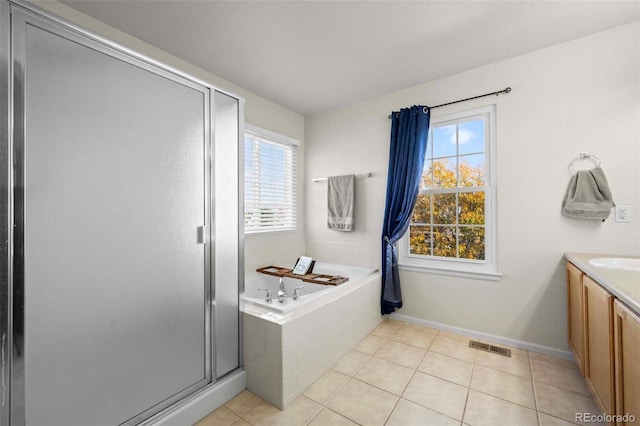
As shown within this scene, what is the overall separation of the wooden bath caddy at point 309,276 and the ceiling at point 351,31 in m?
1.91

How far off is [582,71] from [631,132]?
562 millimetres

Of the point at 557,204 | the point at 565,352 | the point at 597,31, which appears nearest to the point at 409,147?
the point at 557,204

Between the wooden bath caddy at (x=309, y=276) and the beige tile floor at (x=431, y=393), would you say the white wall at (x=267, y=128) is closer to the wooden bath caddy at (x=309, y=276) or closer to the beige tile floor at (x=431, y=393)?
the wooden bath caddy at (x=309, y=276)

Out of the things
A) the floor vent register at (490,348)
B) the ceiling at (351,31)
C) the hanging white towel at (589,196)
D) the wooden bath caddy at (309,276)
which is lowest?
the floor vent register at (490,348)

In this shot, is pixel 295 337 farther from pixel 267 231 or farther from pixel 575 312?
pixel 575 312

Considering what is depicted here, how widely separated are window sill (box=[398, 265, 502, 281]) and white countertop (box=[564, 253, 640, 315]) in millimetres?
711

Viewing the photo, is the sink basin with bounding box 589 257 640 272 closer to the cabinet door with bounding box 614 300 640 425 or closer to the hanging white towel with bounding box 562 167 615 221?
the hanging white towel with bounding box 562 167 615 221

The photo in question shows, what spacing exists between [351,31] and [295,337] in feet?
6.98

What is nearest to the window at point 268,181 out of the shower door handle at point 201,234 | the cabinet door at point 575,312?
the shower door handle at point 201,234

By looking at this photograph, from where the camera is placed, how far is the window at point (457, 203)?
2533 millimetres

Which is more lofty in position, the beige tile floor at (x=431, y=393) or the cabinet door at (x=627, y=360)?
the cabinet door at (x=627, y=360)

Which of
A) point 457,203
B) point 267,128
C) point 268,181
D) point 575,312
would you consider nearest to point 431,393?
point 575,312

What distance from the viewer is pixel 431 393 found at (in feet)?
5.88

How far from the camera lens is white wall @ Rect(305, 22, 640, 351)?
199cm
